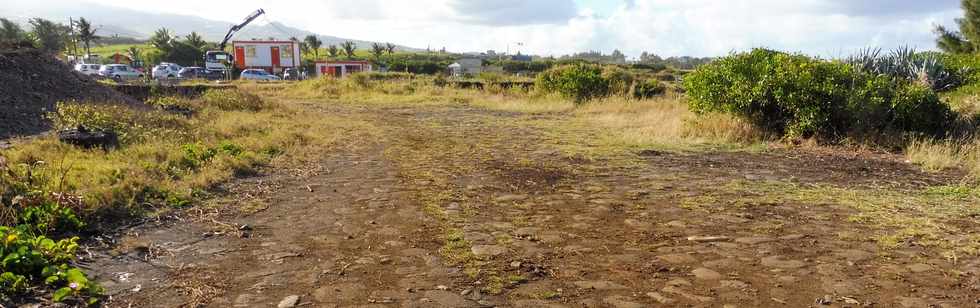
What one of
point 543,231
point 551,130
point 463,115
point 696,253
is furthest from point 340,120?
point 696,253

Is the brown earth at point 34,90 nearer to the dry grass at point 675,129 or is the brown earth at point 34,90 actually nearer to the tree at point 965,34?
the dry grass at point 675,129

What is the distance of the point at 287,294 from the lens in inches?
135

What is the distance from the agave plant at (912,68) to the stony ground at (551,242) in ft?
11.7

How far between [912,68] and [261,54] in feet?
166

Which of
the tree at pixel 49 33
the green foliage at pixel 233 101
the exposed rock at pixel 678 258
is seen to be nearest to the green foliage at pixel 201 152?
the exposed rock at pixel 678 258

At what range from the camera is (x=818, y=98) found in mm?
8875

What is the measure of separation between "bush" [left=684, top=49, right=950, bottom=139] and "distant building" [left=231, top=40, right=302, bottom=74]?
48823 millimetres

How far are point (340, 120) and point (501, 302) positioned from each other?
10215 millimetres

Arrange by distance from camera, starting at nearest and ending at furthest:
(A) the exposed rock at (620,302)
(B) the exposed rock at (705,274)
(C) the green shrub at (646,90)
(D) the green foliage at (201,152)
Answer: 1. (A) the exposed rock at (620,302)
2. (B) the exposed rock at (705,274)
3. (D) the green foliage at (201,152)
4. (C) the green shrub at (646,90)

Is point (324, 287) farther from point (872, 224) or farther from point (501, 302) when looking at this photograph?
point (872, 224)

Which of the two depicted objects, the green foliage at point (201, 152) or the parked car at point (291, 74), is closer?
the green foliage at point (201, 152)

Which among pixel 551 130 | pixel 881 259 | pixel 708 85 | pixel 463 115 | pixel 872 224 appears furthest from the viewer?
pixel 463 115

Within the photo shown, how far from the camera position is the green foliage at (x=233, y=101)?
13.6 meters

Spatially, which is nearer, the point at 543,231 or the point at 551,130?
the point at 543,231
